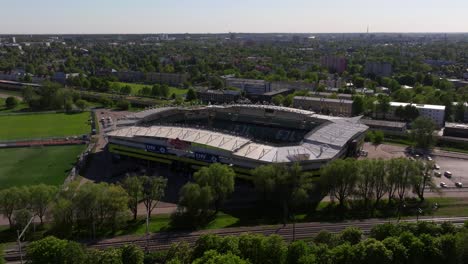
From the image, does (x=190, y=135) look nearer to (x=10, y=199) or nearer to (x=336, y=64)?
(x=10, y=199)

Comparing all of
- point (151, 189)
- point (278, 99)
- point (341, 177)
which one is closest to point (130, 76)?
point (278, 99)

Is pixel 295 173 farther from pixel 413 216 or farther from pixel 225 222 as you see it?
pixel 413 216

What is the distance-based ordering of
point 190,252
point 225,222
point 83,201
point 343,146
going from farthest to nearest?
point 343,146, point 225,222, point 83,201, point 190,252

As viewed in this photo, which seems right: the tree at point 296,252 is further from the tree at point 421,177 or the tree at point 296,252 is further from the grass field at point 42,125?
the grass field at point 42,125

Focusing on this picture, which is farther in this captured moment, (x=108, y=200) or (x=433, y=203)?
(x=433, y=203)

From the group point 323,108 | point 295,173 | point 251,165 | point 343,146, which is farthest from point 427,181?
point 323,108

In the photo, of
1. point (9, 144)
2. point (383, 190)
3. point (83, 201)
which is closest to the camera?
point (83, 201)
